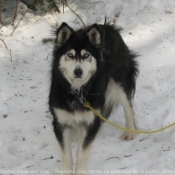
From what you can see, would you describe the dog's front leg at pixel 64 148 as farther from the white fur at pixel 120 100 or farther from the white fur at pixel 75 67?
the white fur at pixel 120 100

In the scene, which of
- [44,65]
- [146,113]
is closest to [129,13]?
[44,65]

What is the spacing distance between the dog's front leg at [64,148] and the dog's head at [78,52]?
0.48 meters

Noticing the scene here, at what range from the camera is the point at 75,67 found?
3.36 m

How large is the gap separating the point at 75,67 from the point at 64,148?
36.5 inches

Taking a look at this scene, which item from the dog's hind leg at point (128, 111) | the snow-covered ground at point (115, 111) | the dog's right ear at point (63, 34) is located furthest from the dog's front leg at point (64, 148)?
the dog's hind leg at point (128, 111)

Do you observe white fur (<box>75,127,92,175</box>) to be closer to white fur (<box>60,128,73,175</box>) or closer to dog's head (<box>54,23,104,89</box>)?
white fur (<box>60,128,73,175</box>)

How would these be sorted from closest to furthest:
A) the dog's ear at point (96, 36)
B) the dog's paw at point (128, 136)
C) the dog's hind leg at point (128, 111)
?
the dog's ear at point (96, 36)
the dog's paw at point (128, 136)
the dog's hind leg at point (128, 111)

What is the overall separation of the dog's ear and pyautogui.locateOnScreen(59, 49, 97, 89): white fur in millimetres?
169

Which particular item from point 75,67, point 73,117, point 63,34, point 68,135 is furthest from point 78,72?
point 68,135

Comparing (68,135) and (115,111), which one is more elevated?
(68,135)

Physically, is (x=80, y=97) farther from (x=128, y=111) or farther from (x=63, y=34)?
(x=128, y=111)

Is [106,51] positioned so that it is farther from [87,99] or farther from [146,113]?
[146,113]

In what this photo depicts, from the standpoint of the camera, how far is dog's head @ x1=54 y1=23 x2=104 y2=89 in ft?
11.2

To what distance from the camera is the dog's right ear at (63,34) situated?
136 inches
